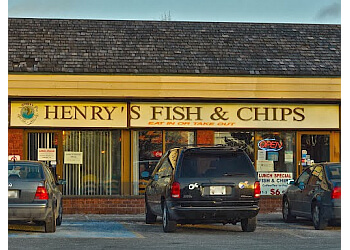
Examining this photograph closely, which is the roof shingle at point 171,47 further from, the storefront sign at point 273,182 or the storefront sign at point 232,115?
the storefront sign at point 273,182

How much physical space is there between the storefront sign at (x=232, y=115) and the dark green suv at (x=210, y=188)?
648 cm

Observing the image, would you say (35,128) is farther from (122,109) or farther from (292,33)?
(292,33)

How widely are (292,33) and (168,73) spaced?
18.2ft

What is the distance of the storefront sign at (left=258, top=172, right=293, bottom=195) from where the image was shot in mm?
23625

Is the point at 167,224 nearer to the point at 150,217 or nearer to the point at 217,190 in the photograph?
the point at 217,190

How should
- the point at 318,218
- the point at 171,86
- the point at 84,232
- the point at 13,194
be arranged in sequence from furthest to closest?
the point at 171,86 < the point at 318,218 < the point at 84,232 < the point at 13,194

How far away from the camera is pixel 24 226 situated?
704 inches

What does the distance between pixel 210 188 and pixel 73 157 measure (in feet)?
26.3

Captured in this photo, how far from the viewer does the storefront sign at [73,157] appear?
2305 cm

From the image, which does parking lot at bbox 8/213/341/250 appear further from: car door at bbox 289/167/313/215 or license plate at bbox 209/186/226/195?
license plate at bbox 209/186/226/195

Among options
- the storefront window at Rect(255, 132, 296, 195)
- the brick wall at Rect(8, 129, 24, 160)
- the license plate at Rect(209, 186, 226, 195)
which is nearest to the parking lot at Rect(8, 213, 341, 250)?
the license plate at Rect(209, 186, 226, 195)

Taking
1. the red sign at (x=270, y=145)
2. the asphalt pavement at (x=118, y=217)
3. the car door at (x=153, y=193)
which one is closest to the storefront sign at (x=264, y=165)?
the red sign at (x=270, y=145)

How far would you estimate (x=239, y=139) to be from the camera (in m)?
23.6

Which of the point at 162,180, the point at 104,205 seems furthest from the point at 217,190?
the point at 104,205
